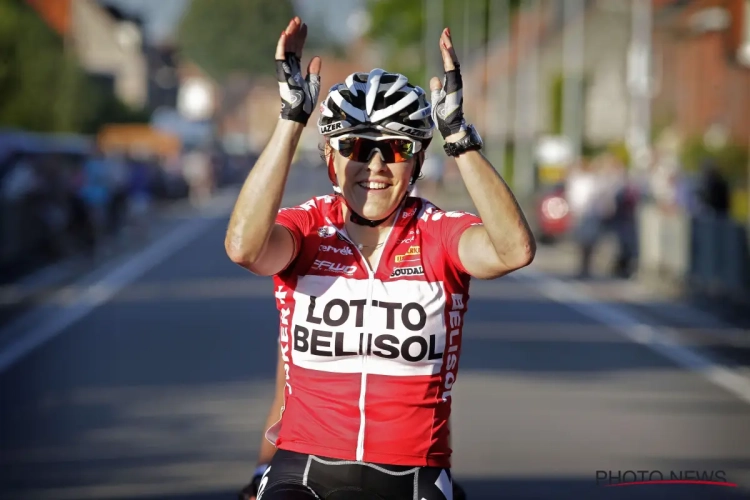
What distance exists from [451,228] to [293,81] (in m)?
0.69

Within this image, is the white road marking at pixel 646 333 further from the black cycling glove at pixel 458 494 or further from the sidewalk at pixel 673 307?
the black cycling glove at pixel 458 494

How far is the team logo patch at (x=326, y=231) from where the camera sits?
4777 millimetres

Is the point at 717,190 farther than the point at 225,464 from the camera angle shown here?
Yes

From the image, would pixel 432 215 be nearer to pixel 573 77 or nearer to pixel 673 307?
pixel 673 307

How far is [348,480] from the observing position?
14.8 feet

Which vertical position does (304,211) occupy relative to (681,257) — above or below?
above

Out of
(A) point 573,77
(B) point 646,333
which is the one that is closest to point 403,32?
(A) point 573,77

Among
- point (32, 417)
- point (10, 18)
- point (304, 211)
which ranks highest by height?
point (10, 18)

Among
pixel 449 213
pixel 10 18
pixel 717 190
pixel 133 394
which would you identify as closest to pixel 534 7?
pixel 10 18

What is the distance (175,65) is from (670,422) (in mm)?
127751

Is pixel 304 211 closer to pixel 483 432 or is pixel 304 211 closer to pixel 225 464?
pixel 225 464

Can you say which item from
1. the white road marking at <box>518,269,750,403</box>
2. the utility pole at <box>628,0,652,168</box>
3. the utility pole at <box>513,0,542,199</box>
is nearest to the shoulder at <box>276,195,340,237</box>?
the white road marking at <box>518,269,750,403</box>

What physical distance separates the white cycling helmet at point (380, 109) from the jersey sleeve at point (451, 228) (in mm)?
310

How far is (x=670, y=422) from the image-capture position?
37.9ft
